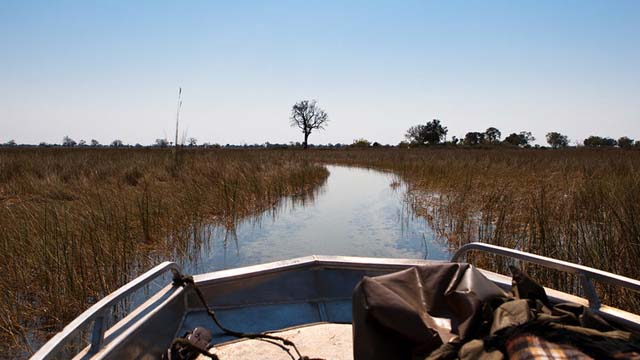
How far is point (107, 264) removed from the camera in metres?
4.02

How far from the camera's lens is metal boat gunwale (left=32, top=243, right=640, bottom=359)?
1.52 meters

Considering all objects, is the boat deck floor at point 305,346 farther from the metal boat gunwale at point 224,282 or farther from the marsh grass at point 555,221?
the marsh grass at point 555,221

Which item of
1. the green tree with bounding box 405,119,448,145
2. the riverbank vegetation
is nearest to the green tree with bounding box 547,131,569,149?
the green tree with bounding box 405,119,448,145

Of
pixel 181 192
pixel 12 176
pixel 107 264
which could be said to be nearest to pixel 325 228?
pixel 181 192

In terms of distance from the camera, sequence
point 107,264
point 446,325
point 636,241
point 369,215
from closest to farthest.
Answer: point 446,325
point 636,241
point 107,264
point 369,215

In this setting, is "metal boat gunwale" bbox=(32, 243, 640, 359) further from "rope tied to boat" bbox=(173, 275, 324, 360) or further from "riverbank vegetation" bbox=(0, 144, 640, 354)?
"riverbank vegetation" bbox=(0, 144, 640, 354)

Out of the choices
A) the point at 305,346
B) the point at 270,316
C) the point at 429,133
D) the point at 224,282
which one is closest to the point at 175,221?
the point at 224,282

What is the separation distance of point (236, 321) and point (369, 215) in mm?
Result: 6544

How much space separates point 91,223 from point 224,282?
123 inches

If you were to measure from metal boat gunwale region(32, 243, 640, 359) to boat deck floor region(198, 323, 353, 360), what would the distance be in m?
0.43

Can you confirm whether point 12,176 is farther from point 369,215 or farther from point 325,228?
point 369,215

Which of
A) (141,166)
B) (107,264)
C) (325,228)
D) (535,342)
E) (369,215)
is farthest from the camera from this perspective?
(141,166)

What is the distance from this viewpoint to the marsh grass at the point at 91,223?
336 centimetres

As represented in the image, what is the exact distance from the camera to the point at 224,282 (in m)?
2.65
